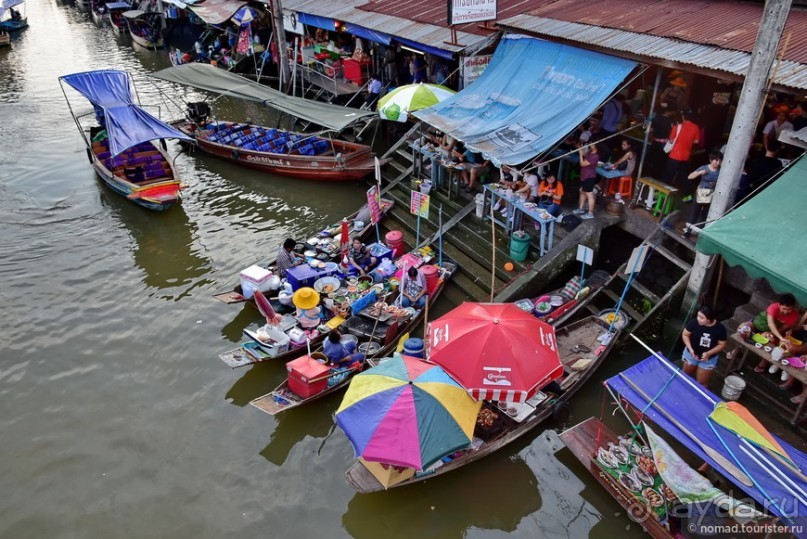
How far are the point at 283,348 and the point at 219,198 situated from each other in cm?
817

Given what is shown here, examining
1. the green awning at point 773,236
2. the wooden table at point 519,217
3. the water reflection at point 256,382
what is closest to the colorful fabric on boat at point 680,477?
the green awning at point 773,236

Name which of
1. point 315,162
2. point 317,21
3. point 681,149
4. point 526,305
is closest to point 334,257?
point 526,305

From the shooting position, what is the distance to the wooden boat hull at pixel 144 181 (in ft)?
49.2

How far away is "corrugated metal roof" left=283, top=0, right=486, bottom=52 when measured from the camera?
1449 cm

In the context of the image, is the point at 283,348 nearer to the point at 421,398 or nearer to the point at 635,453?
the point at 421,398

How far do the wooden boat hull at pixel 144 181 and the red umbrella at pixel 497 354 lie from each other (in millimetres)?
10231

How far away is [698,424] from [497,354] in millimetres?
2522

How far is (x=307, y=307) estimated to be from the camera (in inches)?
400

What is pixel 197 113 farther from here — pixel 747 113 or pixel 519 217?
pixel 747 113

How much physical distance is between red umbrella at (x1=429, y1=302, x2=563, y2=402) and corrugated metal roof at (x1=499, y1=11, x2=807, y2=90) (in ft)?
15.9

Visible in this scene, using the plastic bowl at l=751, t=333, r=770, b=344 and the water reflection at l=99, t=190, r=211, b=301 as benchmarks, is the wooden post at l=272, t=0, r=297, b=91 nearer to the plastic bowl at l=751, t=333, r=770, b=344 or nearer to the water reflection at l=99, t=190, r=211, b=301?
the water reflection at l=99, t=190, r=211, b=301

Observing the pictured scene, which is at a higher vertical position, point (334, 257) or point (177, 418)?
point (334, 257)

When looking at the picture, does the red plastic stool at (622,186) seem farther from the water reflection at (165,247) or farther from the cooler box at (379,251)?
the water reflection at (165,247)

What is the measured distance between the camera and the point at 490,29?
14.5m
